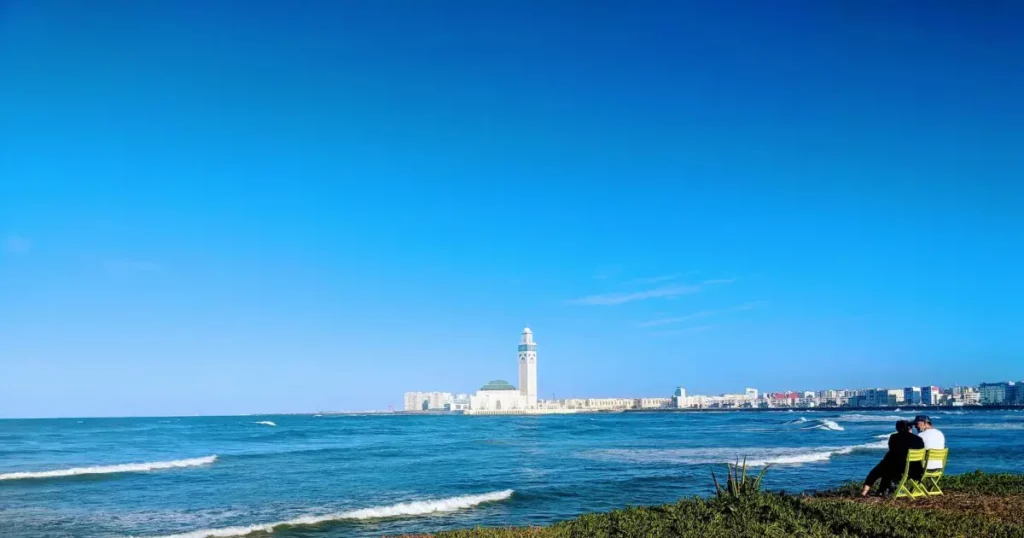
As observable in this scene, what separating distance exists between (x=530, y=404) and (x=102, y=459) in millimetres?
158659

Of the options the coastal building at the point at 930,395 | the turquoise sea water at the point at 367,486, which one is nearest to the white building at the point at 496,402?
the coastal building at the point at 930,395

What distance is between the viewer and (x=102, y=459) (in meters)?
39.0

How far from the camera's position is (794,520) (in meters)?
8.47

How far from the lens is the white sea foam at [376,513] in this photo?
15.7 meters

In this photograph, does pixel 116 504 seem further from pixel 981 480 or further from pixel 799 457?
pixel 799 457

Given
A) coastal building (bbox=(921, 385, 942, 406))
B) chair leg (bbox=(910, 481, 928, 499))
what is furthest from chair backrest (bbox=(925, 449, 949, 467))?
coastal building (bbox=(921, 385, 942, 406))

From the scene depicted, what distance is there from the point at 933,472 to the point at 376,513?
12339 mm

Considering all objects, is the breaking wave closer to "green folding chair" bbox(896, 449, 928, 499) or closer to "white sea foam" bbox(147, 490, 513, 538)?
"white sea foam" bbox(147, 490, 513, 538)

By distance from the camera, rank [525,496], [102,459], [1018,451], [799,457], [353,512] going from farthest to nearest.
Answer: [102,459] < [1018,451] < [799,457] < [525,496] < [353,512]

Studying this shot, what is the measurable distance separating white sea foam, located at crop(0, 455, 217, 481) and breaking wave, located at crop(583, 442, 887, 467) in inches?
783

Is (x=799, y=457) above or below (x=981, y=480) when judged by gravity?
below

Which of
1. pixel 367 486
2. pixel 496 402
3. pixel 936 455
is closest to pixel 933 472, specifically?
pixel 936 455

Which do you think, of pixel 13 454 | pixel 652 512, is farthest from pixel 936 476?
pixel 13 454

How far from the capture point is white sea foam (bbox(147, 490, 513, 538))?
618 inches
